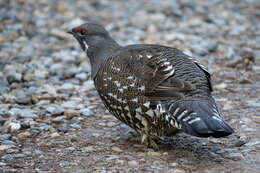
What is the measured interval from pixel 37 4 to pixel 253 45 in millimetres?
6583

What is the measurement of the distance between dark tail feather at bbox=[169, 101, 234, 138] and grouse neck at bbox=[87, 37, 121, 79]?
185 cm

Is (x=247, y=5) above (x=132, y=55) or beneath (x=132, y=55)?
above

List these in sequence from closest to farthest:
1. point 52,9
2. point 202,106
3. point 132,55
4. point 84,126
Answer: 1. point 202,106
2. point 132,55
3. point 84,126
4. point 52,9

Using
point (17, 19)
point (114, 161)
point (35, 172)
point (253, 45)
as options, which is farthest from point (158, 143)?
point (17, 19)

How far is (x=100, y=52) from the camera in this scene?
7.84m

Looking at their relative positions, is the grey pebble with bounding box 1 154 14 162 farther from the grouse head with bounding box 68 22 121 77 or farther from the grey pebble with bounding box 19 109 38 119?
the grouse head with bounding box 68 22 121 77

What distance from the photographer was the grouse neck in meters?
7.59

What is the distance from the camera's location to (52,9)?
14430 millimetres

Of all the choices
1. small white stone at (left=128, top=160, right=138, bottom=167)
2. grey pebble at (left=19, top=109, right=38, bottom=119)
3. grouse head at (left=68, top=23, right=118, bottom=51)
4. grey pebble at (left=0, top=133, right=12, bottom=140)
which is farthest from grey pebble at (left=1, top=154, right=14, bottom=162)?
grouse head at (left=68, top=23, right=118, bottom=51)

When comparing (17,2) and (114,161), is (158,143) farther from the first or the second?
(17,2)

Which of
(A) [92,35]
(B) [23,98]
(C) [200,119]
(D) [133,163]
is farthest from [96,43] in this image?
(C) [200,119]

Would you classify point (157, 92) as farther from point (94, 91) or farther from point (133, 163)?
point (94, 91)

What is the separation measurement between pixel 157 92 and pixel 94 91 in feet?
10.6

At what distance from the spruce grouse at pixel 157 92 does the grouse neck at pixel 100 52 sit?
0.38 ft
